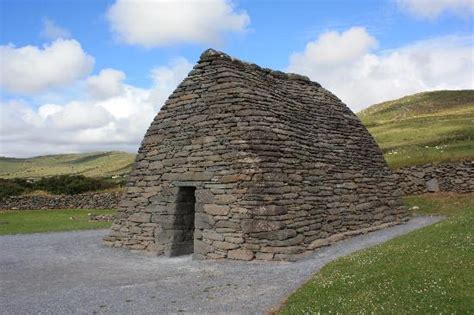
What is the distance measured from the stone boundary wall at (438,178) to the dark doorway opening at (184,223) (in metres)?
15.5

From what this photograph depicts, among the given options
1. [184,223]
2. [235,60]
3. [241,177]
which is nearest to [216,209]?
[241,177]

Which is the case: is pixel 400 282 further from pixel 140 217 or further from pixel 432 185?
pixel 432 185

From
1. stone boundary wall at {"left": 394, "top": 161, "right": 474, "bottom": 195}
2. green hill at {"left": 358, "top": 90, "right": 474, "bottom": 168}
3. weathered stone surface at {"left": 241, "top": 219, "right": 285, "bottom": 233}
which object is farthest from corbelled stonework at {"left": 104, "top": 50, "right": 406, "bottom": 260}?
green hill at {"left": 358, "top": 90, "right": 474, "bottom": 168}

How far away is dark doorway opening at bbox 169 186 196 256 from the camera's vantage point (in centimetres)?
1569

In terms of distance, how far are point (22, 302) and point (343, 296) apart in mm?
6860

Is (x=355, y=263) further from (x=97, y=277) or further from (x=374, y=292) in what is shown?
(x=97, y=277)

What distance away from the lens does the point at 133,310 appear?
30.8ft

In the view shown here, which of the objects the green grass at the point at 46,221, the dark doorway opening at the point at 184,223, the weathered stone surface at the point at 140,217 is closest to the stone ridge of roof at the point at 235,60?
the dark doorway opening at the point at 184,223

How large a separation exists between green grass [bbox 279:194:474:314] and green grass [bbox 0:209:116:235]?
1629 centimetres

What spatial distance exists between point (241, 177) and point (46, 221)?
16025 mm

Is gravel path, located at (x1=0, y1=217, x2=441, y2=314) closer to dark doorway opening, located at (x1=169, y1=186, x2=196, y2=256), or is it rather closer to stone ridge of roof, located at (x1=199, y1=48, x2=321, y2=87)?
dark doorway opening, located at (x1=169, y1=186, x2=196, y2=256)

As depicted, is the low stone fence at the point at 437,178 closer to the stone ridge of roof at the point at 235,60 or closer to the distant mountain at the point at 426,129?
the distant mountain at the point at 426,129

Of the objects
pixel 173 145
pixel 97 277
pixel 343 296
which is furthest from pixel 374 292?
pixel 173 145

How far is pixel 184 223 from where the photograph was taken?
1606 centimetres
